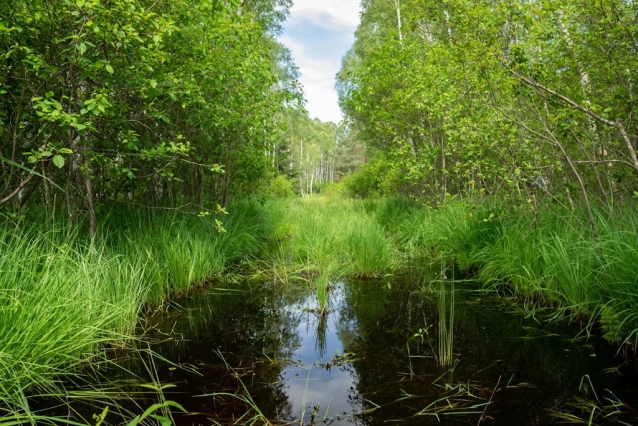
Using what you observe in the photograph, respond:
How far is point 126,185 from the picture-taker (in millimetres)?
5566

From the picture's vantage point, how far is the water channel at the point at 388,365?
2553mm

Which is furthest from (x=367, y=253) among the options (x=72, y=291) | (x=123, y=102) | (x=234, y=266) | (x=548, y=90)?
(x=72, y=291)

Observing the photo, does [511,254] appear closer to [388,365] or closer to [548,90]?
[548,90]

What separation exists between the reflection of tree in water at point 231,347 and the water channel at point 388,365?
1cm

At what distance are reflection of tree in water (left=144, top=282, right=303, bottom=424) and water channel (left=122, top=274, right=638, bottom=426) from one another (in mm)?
12

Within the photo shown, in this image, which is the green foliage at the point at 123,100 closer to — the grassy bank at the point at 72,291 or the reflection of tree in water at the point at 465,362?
the grassy bank at the point at 72,291

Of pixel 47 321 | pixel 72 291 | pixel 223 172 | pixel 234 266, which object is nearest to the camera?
pixel 47 321

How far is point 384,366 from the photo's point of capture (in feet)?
10.7

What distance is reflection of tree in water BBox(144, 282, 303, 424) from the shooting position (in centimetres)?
271

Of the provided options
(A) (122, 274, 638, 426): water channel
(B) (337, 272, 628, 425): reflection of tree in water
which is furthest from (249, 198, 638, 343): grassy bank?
(B) (337, 272, 628, 425): reflection of tree in water

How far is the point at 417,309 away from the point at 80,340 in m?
3.70

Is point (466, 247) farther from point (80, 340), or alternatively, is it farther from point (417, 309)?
point (80, 340)

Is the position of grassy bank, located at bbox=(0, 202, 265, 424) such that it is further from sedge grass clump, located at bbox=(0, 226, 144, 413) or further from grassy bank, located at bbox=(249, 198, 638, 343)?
grassy bank, located at bbox=(249, 198, 638, 343)

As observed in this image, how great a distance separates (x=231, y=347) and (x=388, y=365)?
1.55 m
